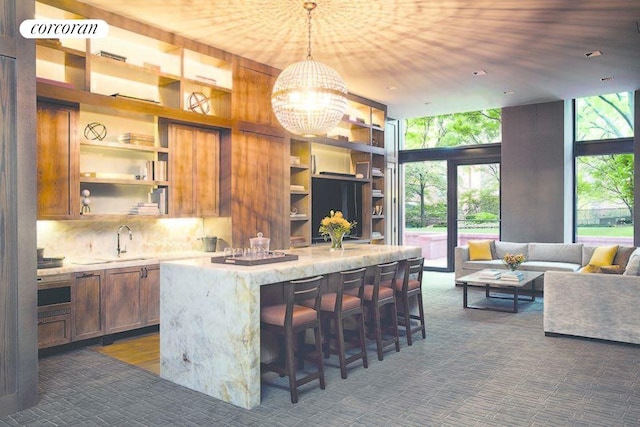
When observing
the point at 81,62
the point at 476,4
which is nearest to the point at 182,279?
the point at 81,62

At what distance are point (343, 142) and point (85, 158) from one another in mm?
4168

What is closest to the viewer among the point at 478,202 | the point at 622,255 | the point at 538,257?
the point at 622,255

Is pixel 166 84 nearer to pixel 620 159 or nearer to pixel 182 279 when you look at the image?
pixel 182 279

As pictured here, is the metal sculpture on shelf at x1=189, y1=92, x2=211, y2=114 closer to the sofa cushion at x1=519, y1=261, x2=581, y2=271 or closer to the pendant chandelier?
the pendant chandelier

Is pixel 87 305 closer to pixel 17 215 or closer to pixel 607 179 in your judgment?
pixel 17 215

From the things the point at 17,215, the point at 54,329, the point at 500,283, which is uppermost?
the point at 17,215

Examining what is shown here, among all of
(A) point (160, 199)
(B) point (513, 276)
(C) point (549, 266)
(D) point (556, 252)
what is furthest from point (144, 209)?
(D) point (556, 252)

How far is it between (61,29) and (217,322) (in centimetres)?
278

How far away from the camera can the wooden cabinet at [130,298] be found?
492 centimetres

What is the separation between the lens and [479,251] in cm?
853

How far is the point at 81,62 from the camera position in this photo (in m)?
4.92

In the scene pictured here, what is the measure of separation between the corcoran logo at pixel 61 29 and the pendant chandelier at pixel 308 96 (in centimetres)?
158

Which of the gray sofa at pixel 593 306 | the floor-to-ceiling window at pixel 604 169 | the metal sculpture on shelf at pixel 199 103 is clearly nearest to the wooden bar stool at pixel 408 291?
the gray sofa at pixel 593 306

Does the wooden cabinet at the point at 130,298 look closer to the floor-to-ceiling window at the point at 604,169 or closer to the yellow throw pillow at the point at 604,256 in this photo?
the yellow throw pillow at the point at 604,256
